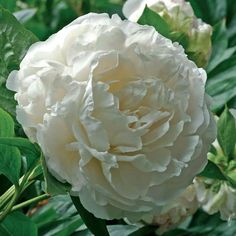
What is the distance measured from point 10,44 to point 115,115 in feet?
0.34

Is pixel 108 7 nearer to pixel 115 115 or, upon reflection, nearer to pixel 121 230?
pixel 121 230

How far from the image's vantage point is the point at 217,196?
58 cm

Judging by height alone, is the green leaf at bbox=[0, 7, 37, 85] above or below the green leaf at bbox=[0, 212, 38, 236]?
above

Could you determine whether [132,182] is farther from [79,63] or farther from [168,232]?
[168,232]

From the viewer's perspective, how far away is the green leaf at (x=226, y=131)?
1.72 ft

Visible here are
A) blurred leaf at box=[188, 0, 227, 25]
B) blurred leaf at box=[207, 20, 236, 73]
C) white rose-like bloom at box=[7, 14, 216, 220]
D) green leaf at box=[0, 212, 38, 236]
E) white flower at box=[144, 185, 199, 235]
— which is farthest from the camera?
blurred leaf at box=[188, 0, 227, 25]

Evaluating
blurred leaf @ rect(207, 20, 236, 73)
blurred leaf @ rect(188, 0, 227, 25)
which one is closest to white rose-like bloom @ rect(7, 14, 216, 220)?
blurred leaf @ rect(207, 20, 236, 73)

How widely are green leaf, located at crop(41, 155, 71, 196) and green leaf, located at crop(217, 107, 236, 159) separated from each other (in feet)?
0.58

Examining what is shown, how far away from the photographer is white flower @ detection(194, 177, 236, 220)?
0.58 meters

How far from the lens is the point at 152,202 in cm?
39

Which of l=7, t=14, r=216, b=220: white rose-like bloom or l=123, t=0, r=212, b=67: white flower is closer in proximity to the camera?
l=7, t=14, r=216, b=220: white rose-like bloom

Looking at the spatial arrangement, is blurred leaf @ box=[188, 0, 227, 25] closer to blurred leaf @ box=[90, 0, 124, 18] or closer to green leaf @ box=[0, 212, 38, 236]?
blurred leaf @ box=[90, 0, 124, 18]

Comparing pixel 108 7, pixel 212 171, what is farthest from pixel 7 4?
pixel 108 7

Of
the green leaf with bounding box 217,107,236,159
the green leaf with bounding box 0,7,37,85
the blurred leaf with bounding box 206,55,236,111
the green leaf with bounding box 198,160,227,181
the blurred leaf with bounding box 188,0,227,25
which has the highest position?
the green leaf with bounding box 0,7,37,85
